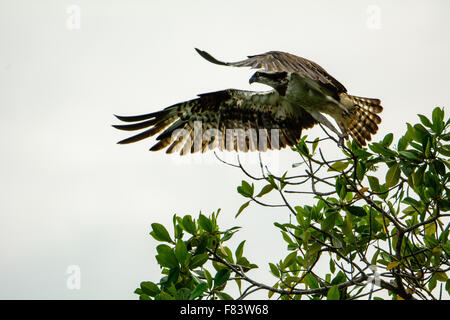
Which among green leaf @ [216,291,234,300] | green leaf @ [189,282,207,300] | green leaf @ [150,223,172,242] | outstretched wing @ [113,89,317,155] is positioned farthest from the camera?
outstretched wing @ [113,89,317,155]

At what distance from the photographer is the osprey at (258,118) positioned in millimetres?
5449

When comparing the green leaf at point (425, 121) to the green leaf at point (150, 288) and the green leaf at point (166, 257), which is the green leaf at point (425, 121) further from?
the green leaf at point (150, 288)

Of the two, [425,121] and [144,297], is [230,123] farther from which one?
[144,297]

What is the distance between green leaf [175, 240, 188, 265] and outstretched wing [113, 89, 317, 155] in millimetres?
2165

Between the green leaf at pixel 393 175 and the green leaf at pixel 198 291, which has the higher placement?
the green leaf at pixel 393 175

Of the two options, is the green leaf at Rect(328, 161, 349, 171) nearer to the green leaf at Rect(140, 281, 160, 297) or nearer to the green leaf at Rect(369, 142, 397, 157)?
the green leaf at Rect(369, 142, 397, 157)

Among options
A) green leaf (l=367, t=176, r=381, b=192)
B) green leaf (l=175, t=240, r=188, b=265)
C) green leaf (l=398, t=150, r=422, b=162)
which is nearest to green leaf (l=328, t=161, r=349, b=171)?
green leaf (l=367, t=176, r=381, b=192)

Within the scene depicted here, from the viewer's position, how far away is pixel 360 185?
406 centimetres

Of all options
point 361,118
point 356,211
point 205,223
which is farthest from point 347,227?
point 361,118

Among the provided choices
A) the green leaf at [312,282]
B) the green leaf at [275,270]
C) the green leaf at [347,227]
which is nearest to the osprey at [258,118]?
the green leaf at [347,227]

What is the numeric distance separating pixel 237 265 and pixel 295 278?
0.50 meters

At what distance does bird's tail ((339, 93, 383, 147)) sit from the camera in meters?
5.77

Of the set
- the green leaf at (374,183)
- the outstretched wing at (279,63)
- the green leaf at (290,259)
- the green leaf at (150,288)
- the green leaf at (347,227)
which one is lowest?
the green leaf at (150,288)
